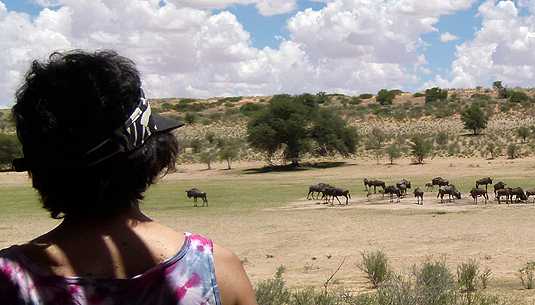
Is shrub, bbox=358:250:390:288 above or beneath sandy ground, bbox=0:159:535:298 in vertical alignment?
above

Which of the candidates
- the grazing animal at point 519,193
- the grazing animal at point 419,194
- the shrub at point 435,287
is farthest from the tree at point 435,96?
the shrub at point 435,287

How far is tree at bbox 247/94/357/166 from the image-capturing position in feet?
214

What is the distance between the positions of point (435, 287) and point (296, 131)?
55.2m

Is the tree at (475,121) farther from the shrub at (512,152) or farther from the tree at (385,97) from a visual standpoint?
the tree at (385,97)

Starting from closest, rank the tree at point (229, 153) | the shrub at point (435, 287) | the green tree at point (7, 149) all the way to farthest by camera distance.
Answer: the shrub at point (435, 287) → the green tree at point (7, 149) → the tree at point (229, 153)

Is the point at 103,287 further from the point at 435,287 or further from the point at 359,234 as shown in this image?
the point at 359,234

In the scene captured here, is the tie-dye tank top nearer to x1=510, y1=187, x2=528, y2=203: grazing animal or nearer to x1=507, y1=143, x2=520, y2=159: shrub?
x1=510, y1=187, x2=528, y2=203: grazing animal

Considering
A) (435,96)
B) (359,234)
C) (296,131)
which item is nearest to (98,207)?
(359,234)

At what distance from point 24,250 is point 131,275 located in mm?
324

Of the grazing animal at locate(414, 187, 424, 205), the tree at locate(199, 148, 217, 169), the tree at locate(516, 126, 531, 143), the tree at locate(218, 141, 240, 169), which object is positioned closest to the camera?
the grazing animal at locate(414, 187, 424, 205)

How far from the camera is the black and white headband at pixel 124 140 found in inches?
94.8

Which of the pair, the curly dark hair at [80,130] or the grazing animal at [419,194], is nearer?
the curly dark hair at [80,130]

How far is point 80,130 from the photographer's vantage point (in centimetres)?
239

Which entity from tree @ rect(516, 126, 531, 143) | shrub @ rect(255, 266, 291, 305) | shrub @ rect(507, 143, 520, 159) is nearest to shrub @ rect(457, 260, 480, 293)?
shrub @ rect(255, 266, 291, 305)
